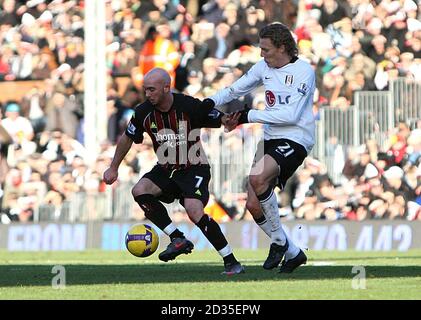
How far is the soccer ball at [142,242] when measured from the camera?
12461mm

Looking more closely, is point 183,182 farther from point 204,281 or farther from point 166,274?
point 204,281

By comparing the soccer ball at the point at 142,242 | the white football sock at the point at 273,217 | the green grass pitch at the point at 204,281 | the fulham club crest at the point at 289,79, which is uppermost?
the fulham club crest at the point at 289,79

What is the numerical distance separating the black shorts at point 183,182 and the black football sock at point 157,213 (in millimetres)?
111

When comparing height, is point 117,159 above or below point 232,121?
below

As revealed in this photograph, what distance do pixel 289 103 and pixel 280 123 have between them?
22cm

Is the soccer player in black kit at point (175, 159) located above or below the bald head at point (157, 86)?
below

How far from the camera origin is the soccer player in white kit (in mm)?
11820

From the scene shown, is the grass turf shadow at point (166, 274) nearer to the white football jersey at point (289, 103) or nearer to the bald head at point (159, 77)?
the white football jersey at point (289, 103)

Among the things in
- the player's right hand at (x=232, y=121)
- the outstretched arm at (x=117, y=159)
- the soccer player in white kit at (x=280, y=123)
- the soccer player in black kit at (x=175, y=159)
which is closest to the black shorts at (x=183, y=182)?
the soccer player in black kit at (x=175, y=159)

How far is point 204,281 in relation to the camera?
444 inches

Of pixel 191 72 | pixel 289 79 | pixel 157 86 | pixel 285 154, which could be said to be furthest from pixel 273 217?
pixel 191 72
